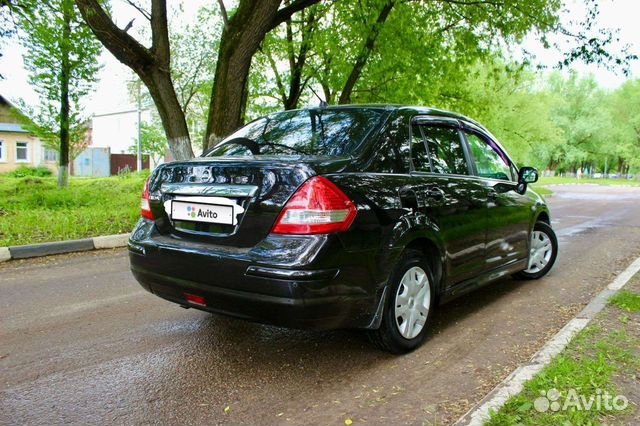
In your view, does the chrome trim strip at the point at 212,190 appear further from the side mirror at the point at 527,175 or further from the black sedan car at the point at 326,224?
the side mirror at the point at 527,175

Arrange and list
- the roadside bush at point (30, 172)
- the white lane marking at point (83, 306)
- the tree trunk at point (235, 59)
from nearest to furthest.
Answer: the white lane marking at point (83, 306) → the tree trunk at point (235, 59) → the roadside bush at point (30, 172)

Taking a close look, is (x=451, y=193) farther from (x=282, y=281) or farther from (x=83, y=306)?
(x=83, y=306)

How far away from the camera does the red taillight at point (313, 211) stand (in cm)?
277

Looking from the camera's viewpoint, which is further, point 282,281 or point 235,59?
point 235,59

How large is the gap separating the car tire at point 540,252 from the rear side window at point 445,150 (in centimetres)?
184

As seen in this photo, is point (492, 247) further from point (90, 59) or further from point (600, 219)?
point (90, 59)

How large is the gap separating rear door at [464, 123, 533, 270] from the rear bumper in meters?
1.77

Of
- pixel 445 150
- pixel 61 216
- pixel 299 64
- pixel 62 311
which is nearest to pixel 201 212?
pixel 445 150

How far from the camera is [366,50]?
13328 mm

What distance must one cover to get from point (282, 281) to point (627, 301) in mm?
3409

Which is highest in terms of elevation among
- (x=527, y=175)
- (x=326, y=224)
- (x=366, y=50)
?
(x=366, y=50)

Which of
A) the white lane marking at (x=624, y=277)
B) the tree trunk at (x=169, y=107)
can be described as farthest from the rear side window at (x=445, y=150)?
the tree trunk at (x=169, y=107)

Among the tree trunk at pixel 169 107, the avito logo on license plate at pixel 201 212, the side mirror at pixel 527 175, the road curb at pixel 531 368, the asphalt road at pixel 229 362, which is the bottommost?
the asphalt road at pixel 229 362

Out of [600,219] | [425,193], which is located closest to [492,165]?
[425,193]
